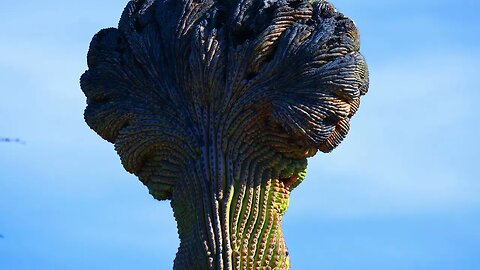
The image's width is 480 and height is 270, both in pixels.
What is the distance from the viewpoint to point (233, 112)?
1316cm

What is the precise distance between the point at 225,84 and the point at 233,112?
23 centimetres

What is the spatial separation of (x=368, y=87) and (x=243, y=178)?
3.66 ft

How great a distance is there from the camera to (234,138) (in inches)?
519

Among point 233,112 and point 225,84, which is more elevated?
point 225,84

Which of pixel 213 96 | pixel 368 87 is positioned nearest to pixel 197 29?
pixel 213 96

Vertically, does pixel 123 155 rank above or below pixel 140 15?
below

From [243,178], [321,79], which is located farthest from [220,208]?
[321,79]

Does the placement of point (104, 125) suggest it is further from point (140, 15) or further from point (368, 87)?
point (368, 87)

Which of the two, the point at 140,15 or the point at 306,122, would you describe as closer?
the point at 306,122

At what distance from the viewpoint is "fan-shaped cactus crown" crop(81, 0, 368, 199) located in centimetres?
1297

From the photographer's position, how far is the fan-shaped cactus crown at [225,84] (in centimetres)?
1297

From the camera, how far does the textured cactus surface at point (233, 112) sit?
13.0 m

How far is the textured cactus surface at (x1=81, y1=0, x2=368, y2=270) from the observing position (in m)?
13.0

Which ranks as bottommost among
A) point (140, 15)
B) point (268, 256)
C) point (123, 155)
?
point (268, 256)
